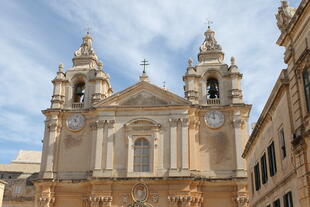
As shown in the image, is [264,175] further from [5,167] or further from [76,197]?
[5,167]

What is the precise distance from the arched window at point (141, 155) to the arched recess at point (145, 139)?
0.08 meters

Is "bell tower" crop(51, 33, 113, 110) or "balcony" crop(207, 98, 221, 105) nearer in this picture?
"balcony" crop(207, 98, 221, 105)

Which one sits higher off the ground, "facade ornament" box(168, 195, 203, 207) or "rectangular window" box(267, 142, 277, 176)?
"rectangular window" box(267, 142, 277, 176)

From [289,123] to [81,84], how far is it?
23.6m

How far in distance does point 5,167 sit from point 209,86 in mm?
28573

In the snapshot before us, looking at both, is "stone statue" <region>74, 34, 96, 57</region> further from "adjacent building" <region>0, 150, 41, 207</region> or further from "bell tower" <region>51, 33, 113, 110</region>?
"adjacent building" <region>0, 150, 41, 207</region>

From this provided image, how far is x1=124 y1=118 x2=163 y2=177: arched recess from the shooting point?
2974 centimetres

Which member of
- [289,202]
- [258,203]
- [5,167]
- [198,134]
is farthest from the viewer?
[5,167]

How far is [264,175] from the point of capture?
18250mm

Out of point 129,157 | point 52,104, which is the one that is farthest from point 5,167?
point 129,157

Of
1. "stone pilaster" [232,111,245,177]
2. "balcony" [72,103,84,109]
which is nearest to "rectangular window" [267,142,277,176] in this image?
"stone pilaster" [232,111,245,177]

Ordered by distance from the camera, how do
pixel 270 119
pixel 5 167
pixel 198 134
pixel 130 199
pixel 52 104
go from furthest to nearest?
pixel 5 167, pixel 52 104, pixel 198 134, pixel 130 199, pixel 270 119

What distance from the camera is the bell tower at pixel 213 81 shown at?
31750mm

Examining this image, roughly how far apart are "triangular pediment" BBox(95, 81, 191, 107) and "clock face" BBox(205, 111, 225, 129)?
2.76m
